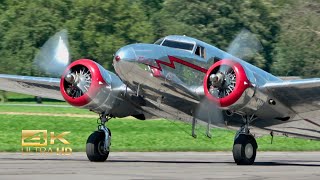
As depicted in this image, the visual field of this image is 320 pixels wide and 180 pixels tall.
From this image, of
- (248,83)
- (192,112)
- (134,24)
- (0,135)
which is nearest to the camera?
(248,83)

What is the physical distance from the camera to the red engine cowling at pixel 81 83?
28.6m

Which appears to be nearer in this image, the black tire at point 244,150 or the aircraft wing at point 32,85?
the black tire at point 244,150

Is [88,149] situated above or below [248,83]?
below

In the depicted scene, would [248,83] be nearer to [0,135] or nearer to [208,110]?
[208,110]

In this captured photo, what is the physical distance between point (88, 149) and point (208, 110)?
4.44 m

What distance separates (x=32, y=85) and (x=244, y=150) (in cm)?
847

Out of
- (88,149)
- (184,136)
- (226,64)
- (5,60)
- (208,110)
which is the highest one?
(226,64)

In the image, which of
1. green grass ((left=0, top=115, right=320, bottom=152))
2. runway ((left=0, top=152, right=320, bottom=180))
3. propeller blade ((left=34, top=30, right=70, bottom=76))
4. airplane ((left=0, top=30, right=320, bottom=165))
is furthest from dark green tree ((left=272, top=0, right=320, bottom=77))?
propeller blade ((left=34, top=30, right=70, bottom=76))

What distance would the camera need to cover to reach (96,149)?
29453 mm

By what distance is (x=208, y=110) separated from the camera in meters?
28.5

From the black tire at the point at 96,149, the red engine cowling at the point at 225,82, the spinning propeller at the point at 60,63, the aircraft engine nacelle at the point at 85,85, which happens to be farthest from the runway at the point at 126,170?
the spinning propeller at the point at 60,63

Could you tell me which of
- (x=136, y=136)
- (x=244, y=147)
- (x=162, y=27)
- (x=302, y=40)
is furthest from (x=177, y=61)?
(x=162, y=27)

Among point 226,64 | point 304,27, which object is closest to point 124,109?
point 226,64

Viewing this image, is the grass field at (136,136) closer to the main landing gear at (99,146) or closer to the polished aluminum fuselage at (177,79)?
the main landing gear at (99,146)
